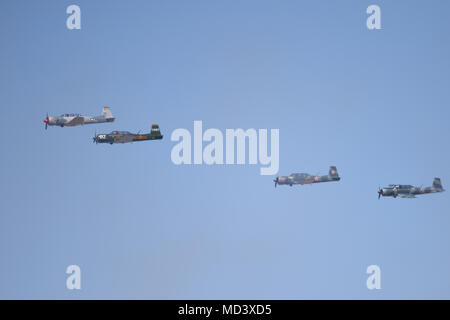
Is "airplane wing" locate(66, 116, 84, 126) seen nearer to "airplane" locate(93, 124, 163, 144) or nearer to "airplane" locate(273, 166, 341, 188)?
"airplane" locate(93, 124, 163, 144)

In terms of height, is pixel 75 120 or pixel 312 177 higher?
pixel 75 120

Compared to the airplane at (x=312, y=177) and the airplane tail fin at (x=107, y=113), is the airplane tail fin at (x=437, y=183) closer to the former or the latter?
the airplane at (x=312, y=177)

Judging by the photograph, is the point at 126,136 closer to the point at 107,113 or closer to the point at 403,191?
the point at 107,113

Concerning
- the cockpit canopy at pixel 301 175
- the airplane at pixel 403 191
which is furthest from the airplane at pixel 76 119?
the airplane at pixel 403 191

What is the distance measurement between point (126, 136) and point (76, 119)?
876 centimetres

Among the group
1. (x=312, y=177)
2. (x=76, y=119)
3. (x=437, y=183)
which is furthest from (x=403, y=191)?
(x=76, y=119)

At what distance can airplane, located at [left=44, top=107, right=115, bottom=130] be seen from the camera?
452 feet

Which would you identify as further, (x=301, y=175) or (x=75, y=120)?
(x=301, y=175)

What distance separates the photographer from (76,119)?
138125 mm

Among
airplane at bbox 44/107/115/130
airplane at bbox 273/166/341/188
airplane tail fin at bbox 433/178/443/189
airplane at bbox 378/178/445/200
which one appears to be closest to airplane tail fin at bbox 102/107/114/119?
airplane at bbox 44/107/115/130
